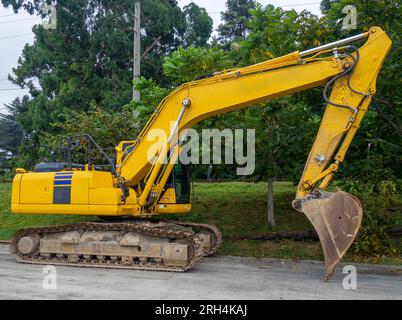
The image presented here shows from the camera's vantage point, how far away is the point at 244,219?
14.6 meters

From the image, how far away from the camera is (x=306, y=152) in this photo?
12.7 m

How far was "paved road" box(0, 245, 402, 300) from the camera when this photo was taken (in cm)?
748

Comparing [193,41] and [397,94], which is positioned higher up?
[193,41]

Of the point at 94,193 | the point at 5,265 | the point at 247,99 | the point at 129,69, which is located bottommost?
the point at 5,265

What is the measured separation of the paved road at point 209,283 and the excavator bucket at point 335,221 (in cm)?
62

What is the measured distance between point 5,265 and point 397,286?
7.86m

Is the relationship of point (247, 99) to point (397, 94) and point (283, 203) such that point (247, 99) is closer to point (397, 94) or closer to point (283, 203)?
point (397, 94)

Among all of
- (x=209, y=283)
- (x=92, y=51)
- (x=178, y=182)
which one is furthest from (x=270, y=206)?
(x=92, y=51)

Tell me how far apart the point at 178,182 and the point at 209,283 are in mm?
3386

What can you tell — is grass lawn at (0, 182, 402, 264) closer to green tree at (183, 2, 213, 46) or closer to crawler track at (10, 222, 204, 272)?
crawler track at (10, 222, 204, 272)

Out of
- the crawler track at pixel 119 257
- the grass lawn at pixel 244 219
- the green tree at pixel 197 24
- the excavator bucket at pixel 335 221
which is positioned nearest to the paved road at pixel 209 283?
the crawler track at pixel 119 257

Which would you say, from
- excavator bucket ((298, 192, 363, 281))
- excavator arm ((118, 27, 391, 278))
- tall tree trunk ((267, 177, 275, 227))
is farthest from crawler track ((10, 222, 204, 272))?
tall tree trunk ((267, 177, 275, 227))

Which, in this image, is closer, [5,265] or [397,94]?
[5,265]
